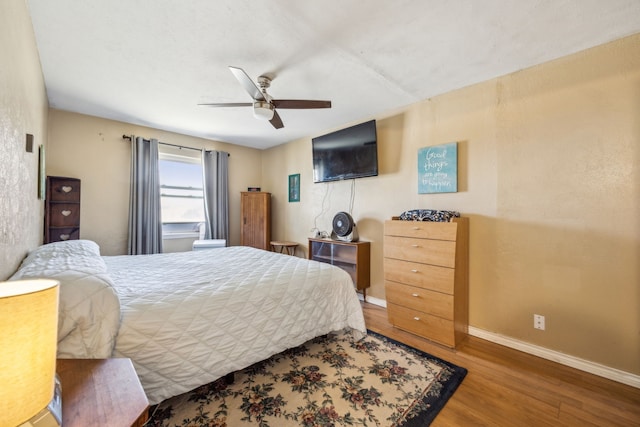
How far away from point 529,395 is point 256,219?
4114mm

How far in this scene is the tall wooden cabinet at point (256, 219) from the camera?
15.1 feet

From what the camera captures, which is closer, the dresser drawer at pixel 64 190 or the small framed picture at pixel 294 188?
the dresser drawer at pixel 64 190

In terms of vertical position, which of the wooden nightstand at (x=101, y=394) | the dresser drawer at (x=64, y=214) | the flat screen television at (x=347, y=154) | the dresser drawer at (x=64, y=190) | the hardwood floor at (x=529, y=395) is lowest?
the hardwood floor at (x=529, y=395)

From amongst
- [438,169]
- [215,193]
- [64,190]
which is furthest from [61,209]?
[438,169]

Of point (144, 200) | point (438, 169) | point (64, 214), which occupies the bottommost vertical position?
point (64, 214)

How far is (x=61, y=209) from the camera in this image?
290cm

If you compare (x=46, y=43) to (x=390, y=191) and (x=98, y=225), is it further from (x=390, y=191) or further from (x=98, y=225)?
(x=390, y=191)

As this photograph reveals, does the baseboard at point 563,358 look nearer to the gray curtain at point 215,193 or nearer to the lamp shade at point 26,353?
the lamp shade at point 26,353

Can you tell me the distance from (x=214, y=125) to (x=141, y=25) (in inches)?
78.6

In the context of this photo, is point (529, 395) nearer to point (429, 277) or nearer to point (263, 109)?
point (429, 277)

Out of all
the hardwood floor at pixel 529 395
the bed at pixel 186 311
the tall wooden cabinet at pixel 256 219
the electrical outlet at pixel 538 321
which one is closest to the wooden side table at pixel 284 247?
the tall wooden cabinet at pixel 256 219

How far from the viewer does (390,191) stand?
3.19 meters

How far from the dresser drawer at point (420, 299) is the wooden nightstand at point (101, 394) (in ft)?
7.41

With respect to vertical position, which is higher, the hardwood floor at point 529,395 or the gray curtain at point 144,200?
the gray curtain at point 144,200
